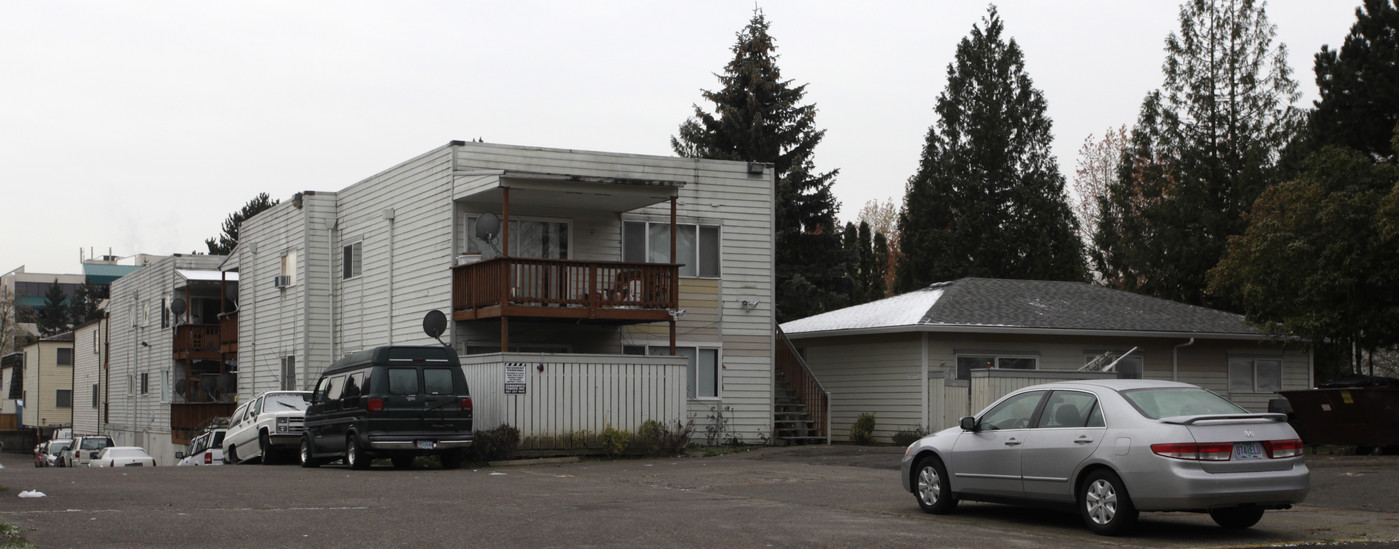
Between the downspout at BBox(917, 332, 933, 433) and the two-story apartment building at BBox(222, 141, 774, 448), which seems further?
the downspout at BBox(917, 332, 933, 433)

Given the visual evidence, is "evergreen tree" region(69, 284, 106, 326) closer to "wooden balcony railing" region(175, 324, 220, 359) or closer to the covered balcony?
"wooden balcony railing" region(175, 324, 220, 359)

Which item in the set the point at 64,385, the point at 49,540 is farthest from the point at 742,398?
the point at 64,385

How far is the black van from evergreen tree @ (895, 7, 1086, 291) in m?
30.9

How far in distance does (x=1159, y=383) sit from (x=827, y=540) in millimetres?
3484

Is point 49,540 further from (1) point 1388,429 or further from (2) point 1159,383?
(1) point 1388,429

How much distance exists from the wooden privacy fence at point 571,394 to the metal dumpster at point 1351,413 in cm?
1099

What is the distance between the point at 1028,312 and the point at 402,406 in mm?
15304

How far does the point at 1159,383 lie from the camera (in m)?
12.3

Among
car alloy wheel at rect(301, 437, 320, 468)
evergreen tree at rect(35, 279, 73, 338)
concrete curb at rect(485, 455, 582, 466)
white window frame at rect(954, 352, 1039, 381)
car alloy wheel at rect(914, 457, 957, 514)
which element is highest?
evergreen tree at rect(35, 279, 73, 338)

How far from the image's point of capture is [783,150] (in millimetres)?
47250

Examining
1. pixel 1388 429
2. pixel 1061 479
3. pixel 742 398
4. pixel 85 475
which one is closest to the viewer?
pixel 1061 479

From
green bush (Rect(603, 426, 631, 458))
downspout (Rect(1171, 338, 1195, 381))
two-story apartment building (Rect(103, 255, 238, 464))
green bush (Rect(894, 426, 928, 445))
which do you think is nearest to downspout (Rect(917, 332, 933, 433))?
green bush (Rect(894, 426, 928, 445))

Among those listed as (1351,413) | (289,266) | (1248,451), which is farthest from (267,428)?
(1351,413)

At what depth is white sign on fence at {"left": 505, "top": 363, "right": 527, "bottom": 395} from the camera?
23.1 m
